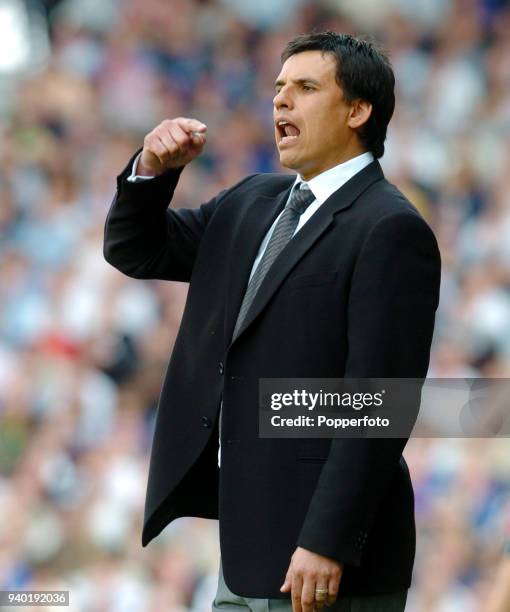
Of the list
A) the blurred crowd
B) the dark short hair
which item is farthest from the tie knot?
the blurred crowd

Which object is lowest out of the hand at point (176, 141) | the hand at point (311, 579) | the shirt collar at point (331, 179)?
the hand at point (311, 579)

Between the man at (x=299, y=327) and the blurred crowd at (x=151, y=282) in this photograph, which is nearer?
the man at (x=299, y=327)

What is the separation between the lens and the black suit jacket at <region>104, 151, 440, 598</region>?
212cm

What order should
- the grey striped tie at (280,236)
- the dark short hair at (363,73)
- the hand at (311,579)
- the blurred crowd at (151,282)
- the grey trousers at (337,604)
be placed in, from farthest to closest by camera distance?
the blurred crowd at (151,282)
the dark short hair at (363,73)
the grey striped tie at (280,236)
the grey trousers at (337,604)
the hand at (311,579)

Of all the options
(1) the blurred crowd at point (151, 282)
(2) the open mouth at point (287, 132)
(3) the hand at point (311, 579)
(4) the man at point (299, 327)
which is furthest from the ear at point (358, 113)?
(1) the blurred crowd at point (151, 282)

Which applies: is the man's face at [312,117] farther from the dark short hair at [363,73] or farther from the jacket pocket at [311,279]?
the jacket pocket at [311,279]

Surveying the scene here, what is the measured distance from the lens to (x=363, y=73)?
2.43m

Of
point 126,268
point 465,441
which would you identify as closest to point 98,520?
point 465,441

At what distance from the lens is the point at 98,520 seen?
5059mm

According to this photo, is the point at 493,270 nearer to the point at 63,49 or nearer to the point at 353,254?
the point at 63,49

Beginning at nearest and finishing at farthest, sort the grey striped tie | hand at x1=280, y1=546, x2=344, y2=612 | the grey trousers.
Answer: hand at x1=280, y1=546, x2=344, y2=612
the grey trousers
the grey striped tie

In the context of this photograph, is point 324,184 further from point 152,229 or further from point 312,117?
point 152,229

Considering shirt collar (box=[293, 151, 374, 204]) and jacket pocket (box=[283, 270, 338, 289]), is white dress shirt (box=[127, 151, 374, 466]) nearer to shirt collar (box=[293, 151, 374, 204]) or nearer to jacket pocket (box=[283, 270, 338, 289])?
shirt collar (box=[293, 151, 374, 204])

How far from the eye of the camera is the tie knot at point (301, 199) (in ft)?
7.82
